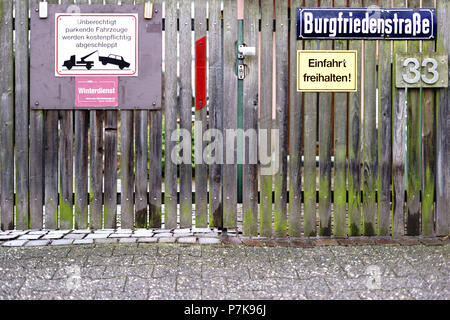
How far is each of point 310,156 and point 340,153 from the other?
0.90 ft

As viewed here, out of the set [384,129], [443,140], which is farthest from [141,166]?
[443,140]

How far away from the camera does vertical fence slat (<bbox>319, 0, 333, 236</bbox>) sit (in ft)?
13.5

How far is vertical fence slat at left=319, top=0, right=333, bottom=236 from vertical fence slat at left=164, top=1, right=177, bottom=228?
4.36ft

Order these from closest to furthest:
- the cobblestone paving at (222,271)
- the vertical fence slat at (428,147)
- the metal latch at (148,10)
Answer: the cobblestone paving at (222,271) → the metal latch at (148,10) → the vertical fence slat at (428,147)

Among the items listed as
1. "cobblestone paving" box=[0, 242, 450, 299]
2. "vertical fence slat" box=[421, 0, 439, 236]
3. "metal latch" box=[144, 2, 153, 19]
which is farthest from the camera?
"vertical fence slat" box=[421, 0, 439, 236]

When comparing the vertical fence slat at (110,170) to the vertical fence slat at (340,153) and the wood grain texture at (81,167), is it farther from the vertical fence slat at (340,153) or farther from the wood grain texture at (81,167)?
the vertical fence slat at (340,153)

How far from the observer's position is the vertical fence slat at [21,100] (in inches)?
160

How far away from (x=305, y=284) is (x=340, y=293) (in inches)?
10.0

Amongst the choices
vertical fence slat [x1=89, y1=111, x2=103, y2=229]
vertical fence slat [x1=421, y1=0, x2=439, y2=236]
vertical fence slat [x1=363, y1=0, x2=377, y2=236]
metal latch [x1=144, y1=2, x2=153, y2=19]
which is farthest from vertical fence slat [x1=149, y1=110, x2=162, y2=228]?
vertical fence slat [x1=421, y1=0, x2=439, y2=236]

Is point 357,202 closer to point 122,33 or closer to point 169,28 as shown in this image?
point 169,28

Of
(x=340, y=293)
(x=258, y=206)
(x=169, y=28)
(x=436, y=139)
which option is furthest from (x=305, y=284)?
(x=169, y=28)

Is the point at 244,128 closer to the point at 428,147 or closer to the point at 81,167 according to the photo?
→ the point at 81,167

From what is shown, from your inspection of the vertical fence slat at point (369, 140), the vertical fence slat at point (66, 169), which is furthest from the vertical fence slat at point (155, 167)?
the vertical fence slat at point (369, 140)

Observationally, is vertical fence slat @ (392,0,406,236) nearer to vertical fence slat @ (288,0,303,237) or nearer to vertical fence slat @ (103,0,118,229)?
vertical fence slat @ (288,0,303,237)
